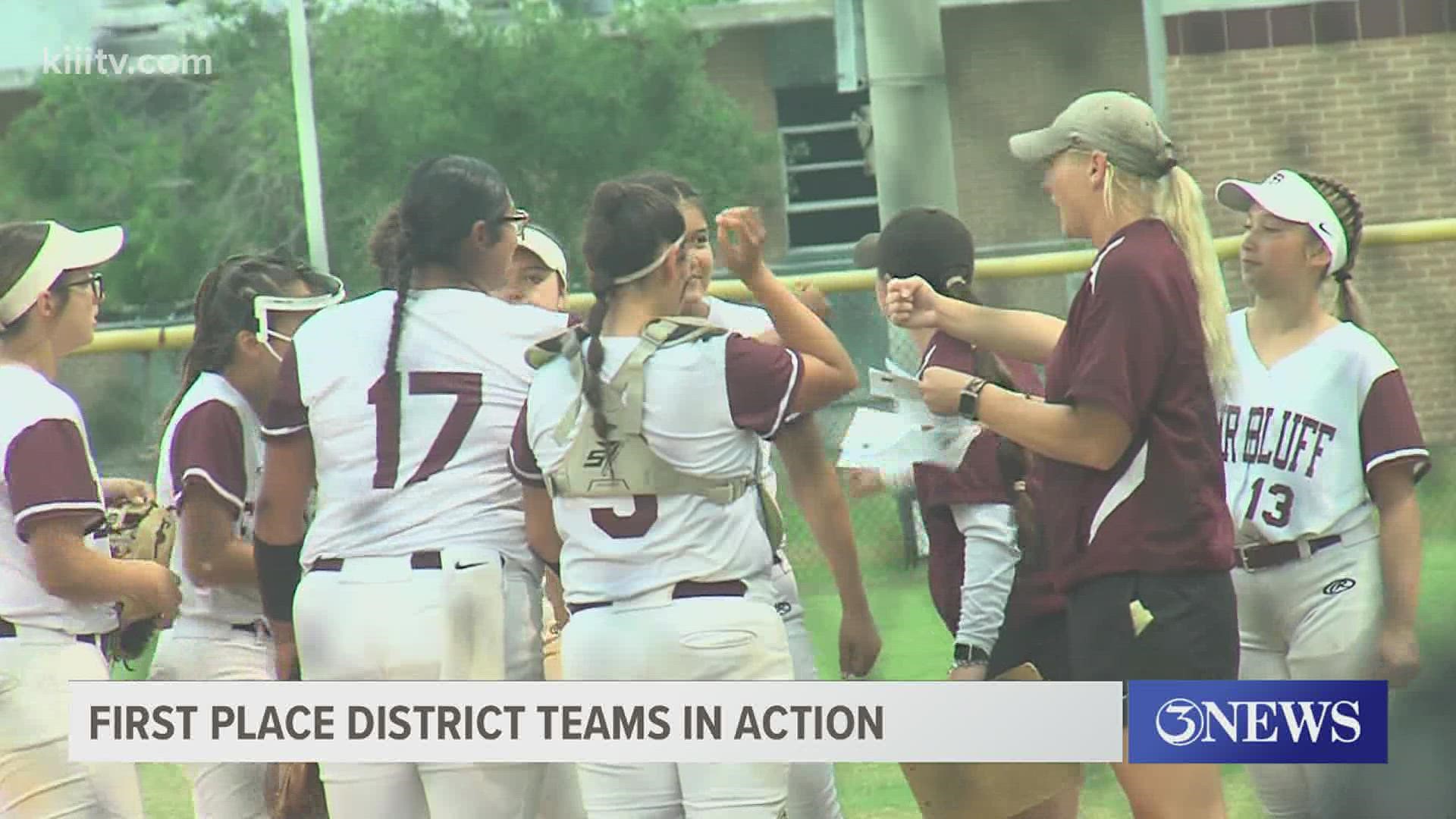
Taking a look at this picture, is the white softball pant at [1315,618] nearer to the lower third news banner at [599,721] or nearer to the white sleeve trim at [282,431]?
the lower third news banner at [599,721]

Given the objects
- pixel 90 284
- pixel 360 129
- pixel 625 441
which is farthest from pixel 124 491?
pixel 625 441

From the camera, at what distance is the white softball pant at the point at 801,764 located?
3309 millimetres

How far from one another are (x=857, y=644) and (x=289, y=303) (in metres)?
1.18

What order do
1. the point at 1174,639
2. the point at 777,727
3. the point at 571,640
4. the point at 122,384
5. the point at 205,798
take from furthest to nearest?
the point at 122,384 → the point at 205,798 → the point at 777,727 → the point at 571,640 → the point at 1174,639

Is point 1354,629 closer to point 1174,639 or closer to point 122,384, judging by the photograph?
point 1174,639

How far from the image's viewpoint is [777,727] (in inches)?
126

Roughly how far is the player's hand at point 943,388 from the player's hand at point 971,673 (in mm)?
553

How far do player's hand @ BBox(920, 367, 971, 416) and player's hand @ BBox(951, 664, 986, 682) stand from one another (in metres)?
0.55

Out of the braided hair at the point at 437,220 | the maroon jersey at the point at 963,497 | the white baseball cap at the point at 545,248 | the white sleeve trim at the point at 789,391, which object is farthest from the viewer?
the white baseball cap at the point at 545,248

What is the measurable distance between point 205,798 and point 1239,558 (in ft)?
6.15

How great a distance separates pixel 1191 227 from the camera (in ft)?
9.41

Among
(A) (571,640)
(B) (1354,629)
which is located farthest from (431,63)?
(B) (1354,629)

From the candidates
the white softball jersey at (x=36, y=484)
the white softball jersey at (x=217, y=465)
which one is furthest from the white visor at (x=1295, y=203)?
the white softball jersey at (x=36, y=484)

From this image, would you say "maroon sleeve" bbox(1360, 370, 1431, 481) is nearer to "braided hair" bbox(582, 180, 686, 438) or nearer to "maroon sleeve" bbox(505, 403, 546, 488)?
"braided hair" bbox(582, 180, 686, 438)
